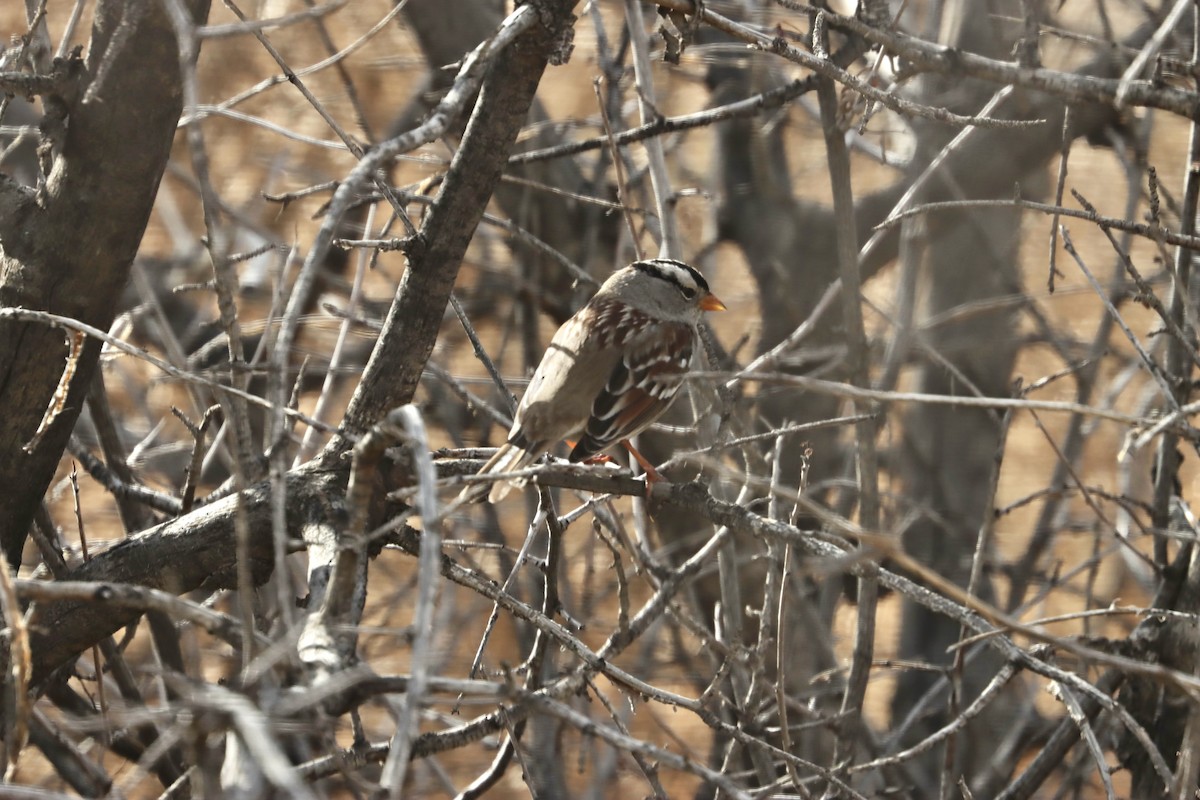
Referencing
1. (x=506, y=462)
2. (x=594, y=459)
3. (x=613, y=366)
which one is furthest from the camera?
(x=594, y=459)

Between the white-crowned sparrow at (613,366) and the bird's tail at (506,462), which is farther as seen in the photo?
the white-crowned sparrow at (613,366)

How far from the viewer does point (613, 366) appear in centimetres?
347

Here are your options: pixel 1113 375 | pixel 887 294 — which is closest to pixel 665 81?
pixel 887 294

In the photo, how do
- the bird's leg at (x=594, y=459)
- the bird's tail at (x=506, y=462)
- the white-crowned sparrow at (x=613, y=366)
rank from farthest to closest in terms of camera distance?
the bird's leg at (x=594, y=459), the white-crowned sparrow at (x=613, y=366), the bird's tail at (x=506, y=462)

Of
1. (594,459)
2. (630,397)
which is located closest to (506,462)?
(630,397)

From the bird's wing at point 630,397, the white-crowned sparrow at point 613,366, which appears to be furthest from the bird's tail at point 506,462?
the bird's wing at point 630,397

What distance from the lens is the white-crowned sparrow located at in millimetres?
3207

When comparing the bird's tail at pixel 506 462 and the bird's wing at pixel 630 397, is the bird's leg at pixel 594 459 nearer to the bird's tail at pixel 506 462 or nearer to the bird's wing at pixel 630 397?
the bird's wing at pixel 630 397

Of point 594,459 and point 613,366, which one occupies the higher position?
point 613,366

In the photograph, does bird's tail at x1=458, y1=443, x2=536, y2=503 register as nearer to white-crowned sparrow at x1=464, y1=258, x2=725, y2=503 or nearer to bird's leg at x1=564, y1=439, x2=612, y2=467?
white-crowned sparrow at x1=464, y1=258, x2=725, y2=503

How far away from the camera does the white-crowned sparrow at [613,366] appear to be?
10.5 feet

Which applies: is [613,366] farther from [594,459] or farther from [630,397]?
[594,459]

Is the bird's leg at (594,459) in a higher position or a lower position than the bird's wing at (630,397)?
lower

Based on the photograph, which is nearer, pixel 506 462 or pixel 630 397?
pixel 506 462
